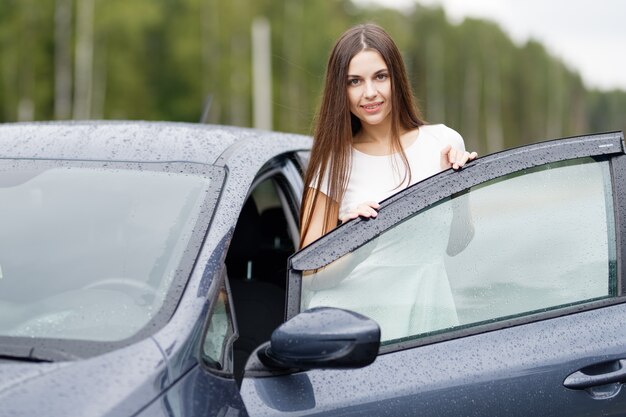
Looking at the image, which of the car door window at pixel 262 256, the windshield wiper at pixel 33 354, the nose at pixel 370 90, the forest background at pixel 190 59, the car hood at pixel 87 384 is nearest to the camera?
the car hood at pixel 87 384

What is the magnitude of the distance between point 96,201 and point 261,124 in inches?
1191

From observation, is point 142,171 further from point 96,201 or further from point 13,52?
point 13,52

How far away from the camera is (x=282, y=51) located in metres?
53.1

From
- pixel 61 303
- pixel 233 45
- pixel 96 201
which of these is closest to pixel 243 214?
pixel 96 201

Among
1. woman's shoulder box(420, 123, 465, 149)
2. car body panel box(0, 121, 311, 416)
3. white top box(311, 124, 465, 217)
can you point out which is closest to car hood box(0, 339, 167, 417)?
car body panel box(0, 121, 311, 416)

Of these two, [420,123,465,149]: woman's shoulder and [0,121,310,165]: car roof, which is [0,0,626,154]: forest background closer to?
[420,123,465,149]: woman's shoulder

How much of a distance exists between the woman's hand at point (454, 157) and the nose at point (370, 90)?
29 centimetres

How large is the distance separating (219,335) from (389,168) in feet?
3.20

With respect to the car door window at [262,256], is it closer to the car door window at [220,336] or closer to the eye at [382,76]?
the eye at [382,76]

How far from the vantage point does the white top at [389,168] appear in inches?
116

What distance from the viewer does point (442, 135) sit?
3035 millimetres

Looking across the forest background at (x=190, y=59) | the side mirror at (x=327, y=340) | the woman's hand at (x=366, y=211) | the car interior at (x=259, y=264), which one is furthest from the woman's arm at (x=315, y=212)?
the forest background at (x=190, y=59)

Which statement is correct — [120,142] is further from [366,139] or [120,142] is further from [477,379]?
[477,379]

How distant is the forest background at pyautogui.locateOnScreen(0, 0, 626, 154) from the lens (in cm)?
3959
